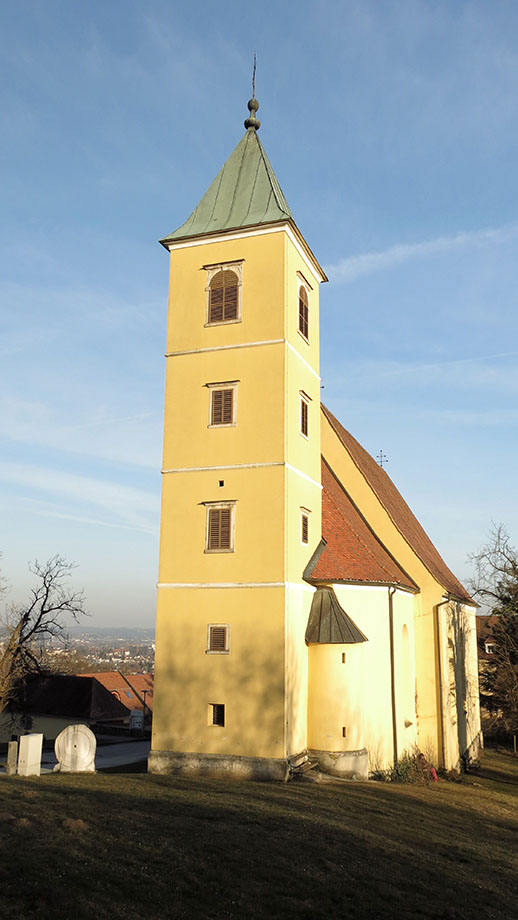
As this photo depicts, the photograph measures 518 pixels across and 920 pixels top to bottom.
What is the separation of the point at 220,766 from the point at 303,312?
13909 mm

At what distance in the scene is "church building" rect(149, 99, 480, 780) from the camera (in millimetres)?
19781

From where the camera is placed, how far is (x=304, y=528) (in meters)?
22.2

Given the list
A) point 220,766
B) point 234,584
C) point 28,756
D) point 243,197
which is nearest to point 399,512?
point 234,584

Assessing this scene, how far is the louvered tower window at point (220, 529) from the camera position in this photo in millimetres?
20750

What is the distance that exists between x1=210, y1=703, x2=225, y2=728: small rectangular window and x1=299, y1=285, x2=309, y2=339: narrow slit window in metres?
11.5

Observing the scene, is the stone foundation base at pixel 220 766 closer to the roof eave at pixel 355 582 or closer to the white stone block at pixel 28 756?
the white stone block at pixel 28 756

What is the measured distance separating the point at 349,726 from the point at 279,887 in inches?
454

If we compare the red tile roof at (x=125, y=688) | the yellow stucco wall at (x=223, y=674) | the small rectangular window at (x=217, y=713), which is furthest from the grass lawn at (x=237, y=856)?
the red tile roof at (x=125, y=688)

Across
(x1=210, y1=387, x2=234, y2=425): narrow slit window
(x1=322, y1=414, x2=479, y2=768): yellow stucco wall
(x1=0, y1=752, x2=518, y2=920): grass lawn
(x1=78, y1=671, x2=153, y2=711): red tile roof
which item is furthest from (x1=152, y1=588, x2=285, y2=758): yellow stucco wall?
(x1=78, y1=671, x2=153, y2=711): red tile roof

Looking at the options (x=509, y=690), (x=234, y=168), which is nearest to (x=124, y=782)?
(x=509, y=690)

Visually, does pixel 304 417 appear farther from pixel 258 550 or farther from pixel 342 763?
pixel 342 763

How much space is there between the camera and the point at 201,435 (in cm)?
2175

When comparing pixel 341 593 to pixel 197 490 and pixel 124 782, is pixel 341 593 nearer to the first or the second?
pixel 197 490

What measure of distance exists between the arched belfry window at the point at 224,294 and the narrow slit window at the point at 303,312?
224 centimetres
